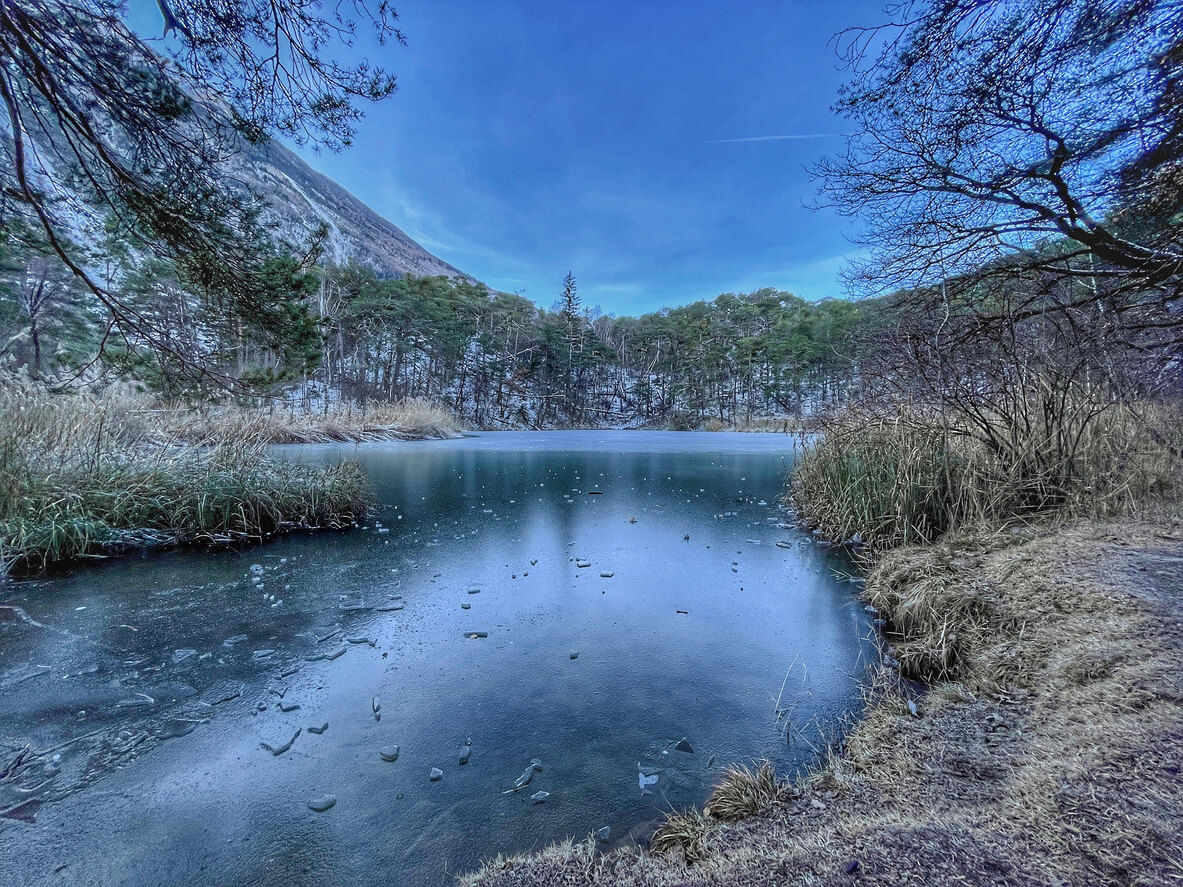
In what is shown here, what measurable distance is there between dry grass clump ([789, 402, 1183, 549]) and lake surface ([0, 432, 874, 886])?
94 cm

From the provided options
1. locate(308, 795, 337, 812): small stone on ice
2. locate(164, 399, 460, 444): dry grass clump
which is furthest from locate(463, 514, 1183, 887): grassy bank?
locate(164, 399, 460, 444): dry grass clump

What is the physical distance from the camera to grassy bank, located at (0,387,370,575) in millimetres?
4121

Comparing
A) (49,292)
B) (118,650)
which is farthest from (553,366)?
(118,650)

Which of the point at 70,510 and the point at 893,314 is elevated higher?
the point at 893,314

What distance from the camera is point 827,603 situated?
12.1 feet

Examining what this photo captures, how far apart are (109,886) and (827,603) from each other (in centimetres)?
411

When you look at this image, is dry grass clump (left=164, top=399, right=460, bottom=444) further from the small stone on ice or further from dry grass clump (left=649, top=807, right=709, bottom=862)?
dry grass clump (left=649, top=807, right=709, bottom=862)

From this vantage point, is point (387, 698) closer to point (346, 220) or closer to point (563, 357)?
point (563, 357)

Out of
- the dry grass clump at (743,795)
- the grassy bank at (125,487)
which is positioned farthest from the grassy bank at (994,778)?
the grassy bank at (125,487)

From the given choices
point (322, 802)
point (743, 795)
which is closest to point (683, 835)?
point (743, 795)

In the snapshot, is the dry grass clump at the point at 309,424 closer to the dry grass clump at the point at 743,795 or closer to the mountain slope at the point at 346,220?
the dry grass clump at the point at 743,795

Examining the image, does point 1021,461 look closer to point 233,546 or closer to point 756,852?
point 756,852

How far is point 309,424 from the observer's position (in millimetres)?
15062

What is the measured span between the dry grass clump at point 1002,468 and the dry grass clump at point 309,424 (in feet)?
26.4
